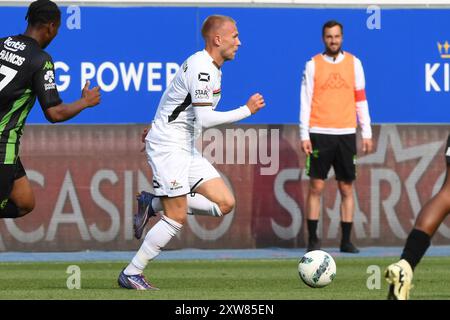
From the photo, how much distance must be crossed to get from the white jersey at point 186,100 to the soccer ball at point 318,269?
133cm

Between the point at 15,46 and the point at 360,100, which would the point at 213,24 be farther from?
the point at 360,100

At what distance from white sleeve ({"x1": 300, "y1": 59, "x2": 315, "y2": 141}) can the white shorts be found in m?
3.84

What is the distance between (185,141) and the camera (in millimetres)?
10727

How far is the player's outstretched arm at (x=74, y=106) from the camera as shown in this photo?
9.62 meters

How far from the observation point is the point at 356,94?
1484cm

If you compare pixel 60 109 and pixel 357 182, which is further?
pixel 357 182

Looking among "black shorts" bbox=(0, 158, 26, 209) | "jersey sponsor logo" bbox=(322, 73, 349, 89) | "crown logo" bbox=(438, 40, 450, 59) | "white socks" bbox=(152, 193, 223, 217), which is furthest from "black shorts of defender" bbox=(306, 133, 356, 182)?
"black shorts" bbox=(0, 158, 26, 209)

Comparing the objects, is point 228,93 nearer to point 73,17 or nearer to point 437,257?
point 73,17

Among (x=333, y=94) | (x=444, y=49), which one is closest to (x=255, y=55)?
(x=444, y=49)

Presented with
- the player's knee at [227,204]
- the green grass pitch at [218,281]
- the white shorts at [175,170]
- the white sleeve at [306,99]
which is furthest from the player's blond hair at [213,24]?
the white sleeve at [306,99]

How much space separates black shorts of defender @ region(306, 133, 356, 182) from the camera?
577 inches

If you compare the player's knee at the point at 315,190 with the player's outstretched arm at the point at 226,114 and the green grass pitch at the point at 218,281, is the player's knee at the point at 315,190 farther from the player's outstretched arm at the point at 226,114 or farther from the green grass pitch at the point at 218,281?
the player's outstretched arm at the point at 226,114

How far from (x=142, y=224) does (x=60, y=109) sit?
6.34 feet
